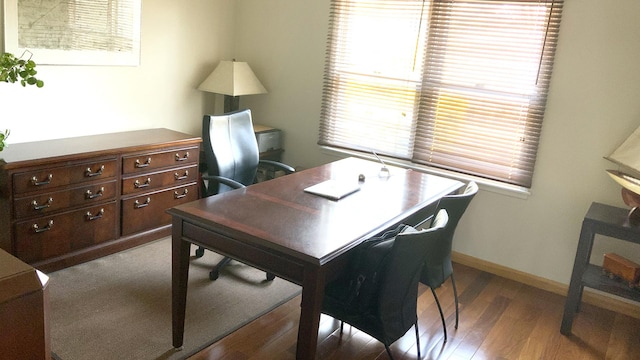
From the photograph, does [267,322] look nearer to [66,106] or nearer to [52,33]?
[66,106]

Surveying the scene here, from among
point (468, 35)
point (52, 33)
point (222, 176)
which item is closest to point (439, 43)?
point (468, 35)

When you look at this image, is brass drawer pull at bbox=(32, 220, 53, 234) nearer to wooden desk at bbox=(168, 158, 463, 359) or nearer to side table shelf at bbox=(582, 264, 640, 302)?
wooden desk at bbox=(168, 158, 463, 359)

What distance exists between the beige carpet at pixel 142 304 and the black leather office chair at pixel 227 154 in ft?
0.48

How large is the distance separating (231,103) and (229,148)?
118cm

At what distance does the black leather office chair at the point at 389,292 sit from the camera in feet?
6.76

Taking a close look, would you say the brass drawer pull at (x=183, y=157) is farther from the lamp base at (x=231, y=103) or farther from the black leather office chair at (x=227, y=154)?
the lamp base at (x=231, y=103)

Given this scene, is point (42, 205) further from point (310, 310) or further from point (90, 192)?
point (310, 310)

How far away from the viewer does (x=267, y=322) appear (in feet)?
9.37

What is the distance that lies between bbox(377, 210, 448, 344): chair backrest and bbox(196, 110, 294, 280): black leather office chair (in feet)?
4.07

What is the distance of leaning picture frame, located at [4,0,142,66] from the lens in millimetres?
3111

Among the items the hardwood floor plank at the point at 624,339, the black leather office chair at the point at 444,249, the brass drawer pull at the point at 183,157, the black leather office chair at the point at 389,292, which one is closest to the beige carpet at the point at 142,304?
the brass drawer pull at the point at 183,157

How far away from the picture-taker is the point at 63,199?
310 cm

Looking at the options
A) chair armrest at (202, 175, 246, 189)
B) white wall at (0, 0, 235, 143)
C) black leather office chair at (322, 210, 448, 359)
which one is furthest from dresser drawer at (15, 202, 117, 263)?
black leather office chair at (322, 210, 448, 359)

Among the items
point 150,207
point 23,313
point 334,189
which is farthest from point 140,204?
point 23,313
